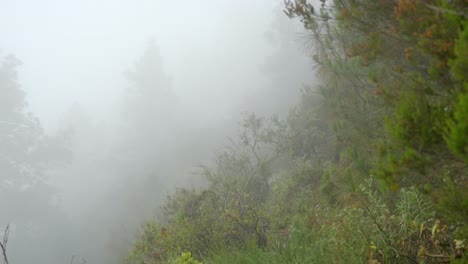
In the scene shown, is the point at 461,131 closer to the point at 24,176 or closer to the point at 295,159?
the point at 295,159

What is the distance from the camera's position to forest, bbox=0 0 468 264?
6.61ft

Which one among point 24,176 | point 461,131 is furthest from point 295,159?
point 24,176

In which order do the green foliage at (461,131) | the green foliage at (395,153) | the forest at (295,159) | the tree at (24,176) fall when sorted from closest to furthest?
1. the green foliage at (461,131)
2. the green foliage at (395,153)
3. the forest at (295,159)
4. the tree at (24,176)

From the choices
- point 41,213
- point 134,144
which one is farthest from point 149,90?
point 41,213

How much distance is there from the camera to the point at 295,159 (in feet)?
41.2

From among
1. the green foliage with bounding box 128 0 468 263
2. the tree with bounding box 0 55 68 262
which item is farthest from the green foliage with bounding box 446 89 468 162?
the tree with bounding box 0 55 68 262

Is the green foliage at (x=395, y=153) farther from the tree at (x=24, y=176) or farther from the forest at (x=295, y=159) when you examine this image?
the tree at (x=24, y=176)

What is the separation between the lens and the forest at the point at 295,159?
202 cm

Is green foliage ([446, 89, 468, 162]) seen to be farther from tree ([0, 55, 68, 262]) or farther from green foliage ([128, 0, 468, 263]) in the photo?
tree ([0, 55, 68, 262])

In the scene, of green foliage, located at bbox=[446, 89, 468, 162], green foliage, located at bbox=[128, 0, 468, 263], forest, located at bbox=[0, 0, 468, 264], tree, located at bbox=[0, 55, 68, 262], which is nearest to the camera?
green foliage, located at bbox=[446, 89, 468, 162]

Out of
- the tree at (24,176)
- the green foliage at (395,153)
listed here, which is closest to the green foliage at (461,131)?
the green foliage at (395,153)

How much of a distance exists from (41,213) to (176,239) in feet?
68.8

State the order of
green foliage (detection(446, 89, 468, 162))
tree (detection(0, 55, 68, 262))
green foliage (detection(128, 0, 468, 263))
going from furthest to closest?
tree (detection(0, 55, 68, 262)) < green foliage (detection(128, 0, 468, 263)) < green foliage (detection(446, 89, 468, 162))

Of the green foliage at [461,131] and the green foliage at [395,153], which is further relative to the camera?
the green foliage at [395,153]
